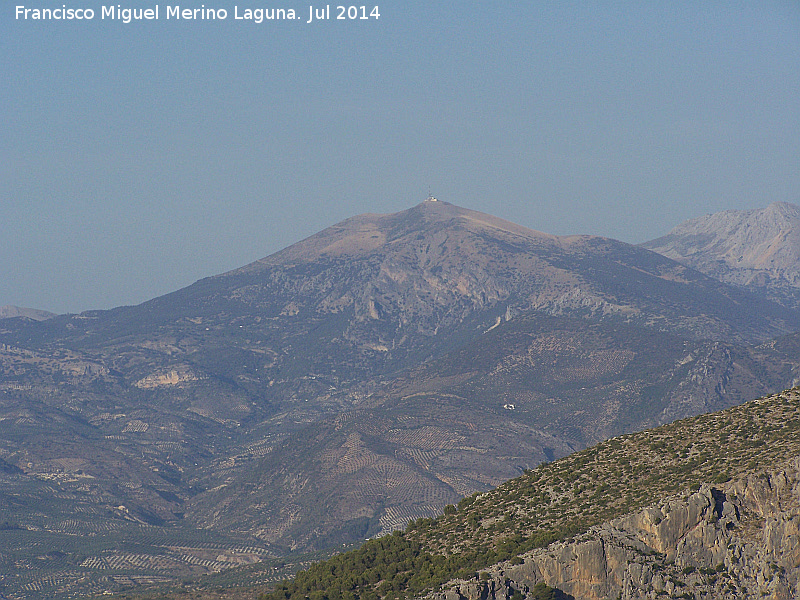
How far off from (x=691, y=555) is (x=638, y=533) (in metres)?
4.35

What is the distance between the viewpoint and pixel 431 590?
10125 centimetres

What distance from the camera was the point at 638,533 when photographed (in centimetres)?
9994

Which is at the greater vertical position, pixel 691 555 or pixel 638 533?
pixel 638 533

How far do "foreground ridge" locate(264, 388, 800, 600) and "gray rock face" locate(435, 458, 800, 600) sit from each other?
8cm

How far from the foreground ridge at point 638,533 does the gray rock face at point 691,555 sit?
0.08 m

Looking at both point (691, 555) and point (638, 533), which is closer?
point (691, 555)

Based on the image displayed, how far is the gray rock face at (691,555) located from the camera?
97062 millimetres

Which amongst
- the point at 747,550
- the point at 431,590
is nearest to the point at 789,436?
the point at 747,550

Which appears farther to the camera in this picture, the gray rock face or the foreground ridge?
the foreground ridge

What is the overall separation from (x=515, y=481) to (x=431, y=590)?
97.2 ft

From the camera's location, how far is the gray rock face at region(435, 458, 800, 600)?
9706 centimetres

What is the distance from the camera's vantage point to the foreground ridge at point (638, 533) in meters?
97.6

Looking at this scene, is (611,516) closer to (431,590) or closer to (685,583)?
(685,583)

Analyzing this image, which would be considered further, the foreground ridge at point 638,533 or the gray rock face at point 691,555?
the foreground ridge at point 638,533
